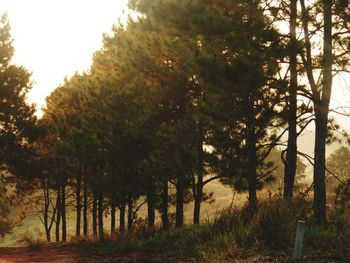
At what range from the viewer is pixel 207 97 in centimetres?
1244

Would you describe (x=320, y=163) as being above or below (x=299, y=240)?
above

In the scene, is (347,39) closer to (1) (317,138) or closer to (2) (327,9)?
(2) (327,9)

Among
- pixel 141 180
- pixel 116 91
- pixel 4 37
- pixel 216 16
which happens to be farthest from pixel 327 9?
pixel 4 37

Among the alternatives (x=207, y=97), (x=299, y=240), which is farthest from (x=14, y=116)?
(x=299, y=240)

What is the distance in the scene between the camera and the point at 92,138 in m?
17.3

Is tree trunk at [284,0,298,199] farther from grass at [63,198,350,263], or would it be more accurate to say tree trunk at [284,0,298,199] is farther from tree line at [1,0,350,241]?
grass at [63,198,350,263]

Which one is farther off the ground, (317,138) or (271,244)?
(317,138)

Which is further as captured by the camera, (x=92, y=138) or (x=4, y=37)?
(x=4, y=37)

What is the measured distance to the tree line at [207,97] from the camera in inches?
383

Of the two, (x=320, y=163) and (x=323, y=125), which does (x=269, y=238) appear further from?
(x=323, y=125)

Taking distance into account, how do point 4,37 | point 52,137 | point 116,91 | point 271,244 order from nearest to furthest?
point 271,244 → point 116,91 → point 4,37 → point 52,137

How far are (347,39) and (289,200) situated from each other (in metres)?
5.00

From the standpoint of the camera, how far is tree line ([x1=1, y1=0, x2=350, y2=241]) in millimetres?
9727

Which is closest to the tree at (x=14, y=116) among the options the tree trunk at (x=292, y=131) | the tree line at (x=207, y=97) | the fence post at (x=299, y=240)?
the tree line at (x=207, y=97)
